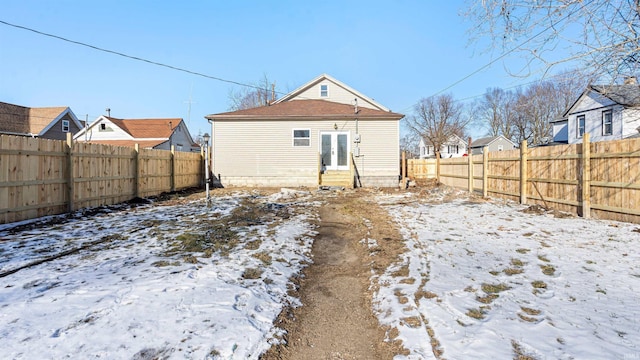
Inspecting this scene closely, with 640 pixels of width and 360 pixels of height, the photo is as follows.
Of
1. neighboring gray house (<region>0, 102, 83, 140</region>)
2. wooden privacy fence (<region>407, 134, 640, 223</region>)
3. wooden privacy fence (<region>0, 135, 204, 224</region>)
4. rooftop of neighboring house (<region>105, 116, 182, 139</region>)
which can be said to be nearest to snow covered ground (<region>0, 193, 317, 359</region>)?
wooden privacy fence (<region>0, 135, 204, 224</region>)

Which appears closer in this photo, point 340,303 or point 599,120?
point 340,303

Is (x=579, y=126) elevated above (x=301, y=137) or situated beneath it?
elevated above

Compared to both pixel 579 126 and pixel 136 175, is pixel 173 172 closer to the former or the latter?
pixel 136 175

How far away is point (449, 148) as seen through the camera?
158ft

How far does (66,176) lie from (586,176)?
1185 centimetres

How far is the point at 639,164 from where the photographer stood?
5.76m

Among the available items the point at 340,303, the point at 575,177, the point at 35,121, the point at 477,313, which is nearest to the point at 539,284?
the point at 477,313

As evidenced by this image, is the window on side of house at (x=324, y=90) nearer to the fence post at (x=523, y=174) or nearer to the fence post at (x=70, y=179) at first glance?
the fence post at (x=523, y=174)

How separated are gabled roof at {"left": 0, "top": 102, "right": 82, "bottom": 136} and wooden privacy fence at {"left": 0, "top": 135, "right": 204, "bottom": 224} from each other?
18913 mm

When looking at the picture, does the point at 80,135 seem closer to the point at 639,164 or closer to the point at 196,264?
the point at 196,264

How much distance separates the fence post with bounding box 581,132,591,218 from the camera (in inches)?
261

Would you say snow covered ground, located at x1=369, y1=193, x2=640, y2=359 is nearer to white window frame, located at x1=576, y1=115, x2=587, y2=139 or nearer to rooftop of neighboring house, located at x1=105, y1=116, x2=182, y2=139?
white window frame, located at x1=576, y1=115, x2=587, y2=139

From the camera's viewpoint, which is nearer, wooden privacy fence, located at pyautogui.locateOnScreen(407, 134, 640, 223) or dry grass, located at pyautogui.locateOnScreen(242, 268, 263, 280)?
dry grass, located at pyautogui.locateOnScreen(242, 268, 263, 280)

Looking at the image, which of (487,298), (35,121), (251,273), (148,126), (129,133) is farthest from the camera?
(148,126)
